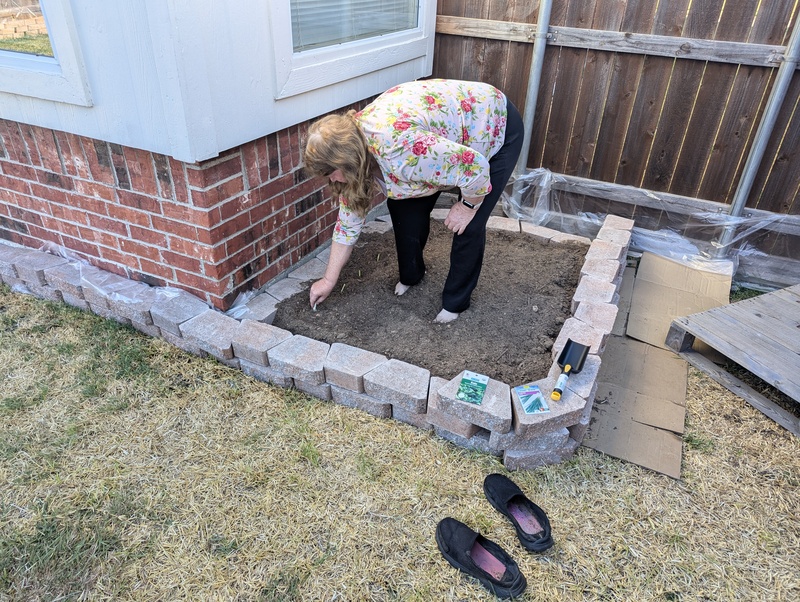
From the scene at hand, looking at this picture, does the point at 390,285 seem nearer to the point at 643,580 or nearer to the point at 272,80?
the point at 272,80

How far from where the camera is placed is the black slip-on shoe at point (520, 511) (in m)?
1.84

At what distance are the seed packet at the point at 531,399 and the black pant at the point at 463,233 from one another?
0.68m

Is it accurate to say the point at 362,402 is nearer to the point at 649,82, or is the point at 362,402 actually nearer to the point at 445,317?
the point at 445,317

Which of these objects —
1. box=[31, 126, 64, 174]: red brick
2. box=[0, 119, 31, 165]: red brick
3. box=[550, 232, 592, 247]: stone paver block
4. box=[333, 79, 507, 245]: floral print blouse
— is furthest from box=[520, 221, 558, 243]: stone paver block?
box=[0, 119, 31, 165]: red brick

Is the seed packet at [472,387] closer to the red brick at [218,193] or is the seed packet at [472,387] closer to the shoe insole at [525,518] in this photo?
the shoe insole at [525,518]

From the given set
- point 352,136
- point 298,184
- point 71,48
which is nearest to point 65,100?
point 71,48

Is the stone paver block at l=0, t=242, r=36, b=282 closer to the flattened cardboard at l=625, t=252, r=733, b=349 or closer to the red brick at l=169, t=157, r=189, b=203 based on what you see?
the red brick at l=169, t=157, r=189, b=203

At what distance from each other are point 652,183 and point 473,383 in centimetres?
238

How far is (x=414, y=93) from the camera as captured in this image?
2230 mm

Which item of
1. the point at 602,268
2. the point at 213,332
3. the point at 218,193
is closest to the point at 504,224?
the point at 602,268

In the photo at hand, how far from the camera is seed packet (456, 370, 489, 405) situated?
6.86 feet

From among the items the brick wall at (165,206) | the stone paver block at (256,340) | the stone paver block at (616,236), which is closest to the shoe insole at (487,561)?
the stone paver block at (256,340)

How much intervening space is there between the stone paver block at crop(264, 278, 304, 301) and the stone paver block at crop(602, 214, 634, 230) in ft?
6.66

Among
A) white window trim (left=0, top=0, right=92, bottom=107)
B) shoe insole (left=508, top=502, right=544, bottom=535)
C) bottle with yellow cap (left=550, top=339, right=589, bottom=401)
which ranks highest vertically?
white window trim (left=0, top=0, right=92, bottom=107)
